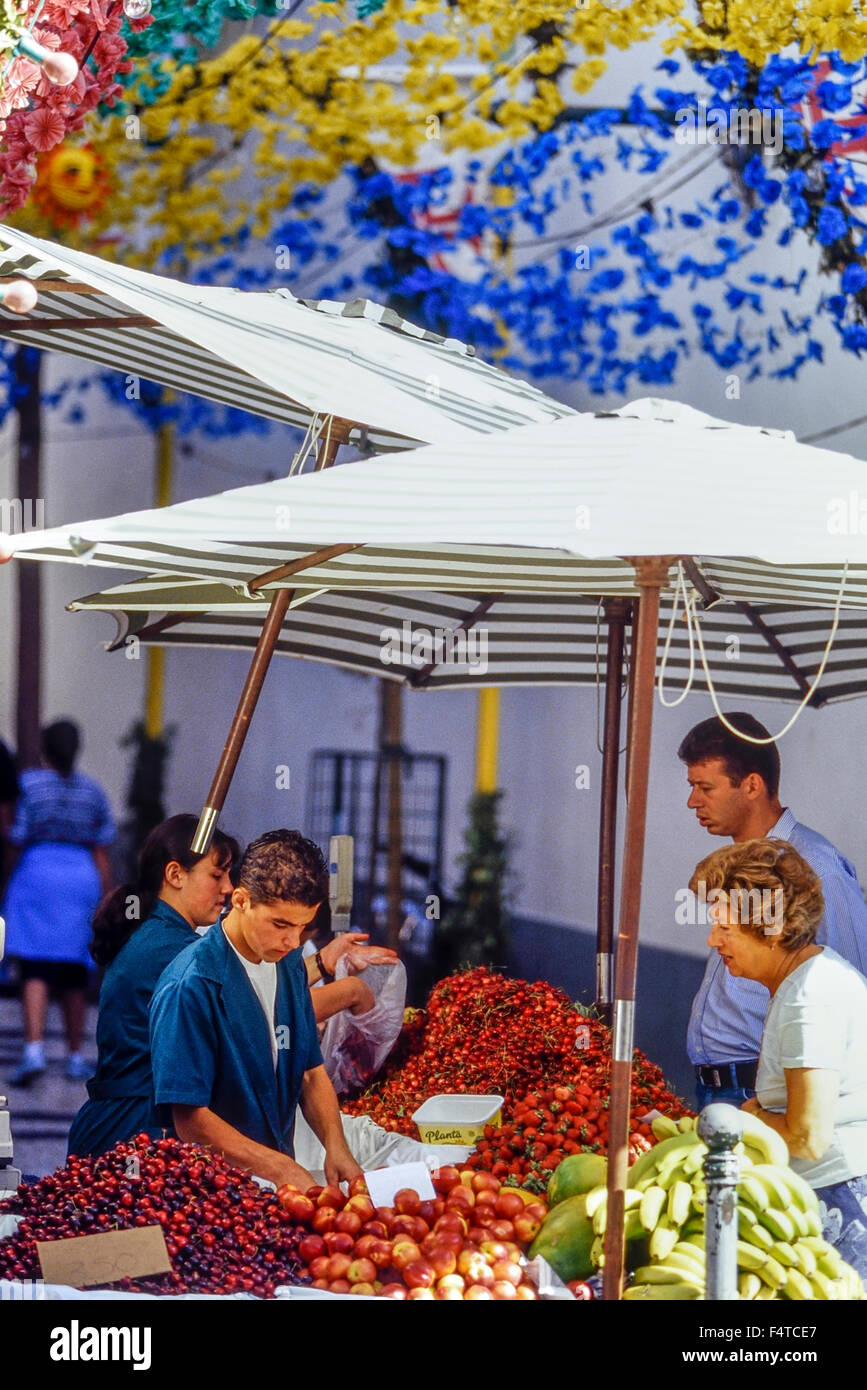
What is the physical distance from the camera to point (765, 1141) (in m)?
3.01

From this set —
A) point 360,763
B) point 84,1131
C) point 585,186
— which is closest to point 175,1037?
point 84,1131

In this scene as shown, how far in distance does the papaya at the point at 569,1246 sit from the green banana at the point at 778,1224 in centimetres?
33

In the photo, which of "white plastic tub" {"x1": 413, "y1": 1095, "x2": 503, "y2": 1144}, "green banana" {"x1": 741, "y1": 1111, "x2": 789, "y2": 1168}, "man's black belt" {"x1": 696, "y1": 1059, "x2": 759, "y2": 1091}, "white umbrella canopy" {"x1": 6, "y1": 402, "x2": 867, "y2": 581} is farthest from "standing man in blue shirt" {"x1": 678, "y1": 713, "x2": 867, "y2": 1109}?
"white umbrella canopy" {"x1": 6, "y1": 402, "x2": 867, "y2": 581}

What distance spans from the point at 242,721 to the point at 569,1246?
53.1 inches

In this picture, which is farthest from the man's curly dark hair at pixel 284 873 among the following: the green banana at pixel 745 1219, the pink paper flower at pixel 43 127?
the pink paper flower at pixel 43 127

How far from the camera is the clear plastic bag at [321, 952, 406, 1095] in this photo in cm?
434

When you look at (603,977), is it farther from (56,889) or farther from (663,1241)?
(56,889)

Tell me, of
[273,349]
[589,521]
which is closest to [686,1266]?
[589,521]

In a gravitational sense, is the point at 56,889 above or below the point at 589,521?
below

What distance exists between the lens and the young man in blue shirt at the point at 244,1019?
10.9 ft

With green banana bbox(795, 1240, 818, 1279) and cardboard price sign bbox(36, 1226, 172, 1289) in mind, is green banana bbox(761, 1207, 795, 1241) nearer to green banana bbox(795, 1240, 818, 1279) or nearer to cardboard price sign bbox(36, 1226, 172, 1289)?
green banana bbox(795, 1240, 818, 1279)

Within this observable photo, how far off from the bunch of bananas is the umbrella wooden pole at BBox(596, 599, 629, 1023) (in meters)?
1.35

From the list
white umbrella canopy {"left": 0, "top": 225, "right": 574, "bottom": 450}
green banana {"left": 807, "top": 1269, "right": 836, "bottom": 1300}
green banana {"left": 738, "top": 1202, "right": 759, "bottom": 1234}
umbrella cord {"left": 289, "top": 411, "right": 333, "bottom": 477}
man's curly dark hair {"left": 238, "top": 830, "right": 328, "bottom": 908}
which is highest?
white umbrella canopy {"left": 0, "top": 225, "right": 574, "bottom": 450}

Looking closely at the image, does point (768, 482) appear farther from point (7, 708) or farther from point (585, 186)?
point (7, 708)
